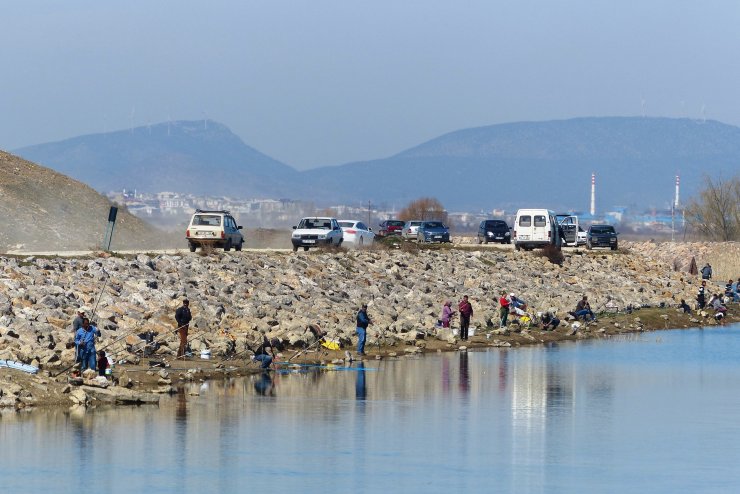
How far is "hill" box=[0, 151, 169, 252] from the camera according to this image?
65.7 metres

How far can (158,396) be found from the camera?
33469 mm

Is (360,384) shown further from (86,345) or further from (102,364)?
(86,345)

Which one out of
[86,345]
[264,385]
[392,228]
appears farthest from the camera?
[392,228]

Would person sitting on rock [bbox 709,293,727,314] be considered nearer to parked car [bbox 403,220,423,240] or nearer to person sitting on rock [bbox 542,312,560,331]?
person sitting on rock [bbox 542,312,560,331]

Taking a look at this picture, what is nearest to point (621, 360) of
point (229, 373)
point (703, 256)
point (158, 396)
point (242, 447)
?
point (229, 373)

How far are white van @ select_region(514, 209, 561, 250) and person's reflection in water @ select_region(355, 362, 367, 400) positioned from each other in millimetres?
36166

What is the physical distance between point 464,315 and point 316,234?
1708 cm

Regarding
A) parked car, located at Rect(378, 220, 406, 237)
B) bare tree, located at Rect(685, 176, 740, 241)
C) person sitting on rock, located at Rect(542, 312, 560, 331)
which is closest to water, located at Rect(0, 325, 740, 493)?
person sitting on rock, located at Rect(542, 312, 560, 331)

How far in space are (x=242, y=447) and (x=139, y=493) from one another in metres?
4.49

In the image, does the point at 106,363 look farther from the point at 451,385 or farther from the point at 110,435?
the point at 451,385

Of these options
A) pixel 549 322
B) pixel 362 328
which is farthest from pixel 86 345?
pixel 549 322

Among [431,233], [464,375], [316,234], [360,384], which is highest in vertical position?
[431,233]

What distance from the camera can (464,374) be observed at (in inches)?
1635

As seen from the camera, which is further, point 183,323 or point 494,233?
point 494,233
